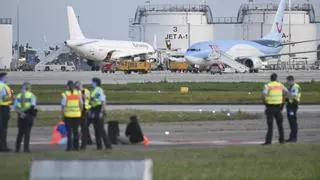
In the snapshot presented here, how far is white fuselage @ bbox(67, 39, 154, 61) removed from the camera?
12362 centimetres

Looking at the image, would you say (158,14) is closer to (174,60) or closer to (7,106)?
(174,60)

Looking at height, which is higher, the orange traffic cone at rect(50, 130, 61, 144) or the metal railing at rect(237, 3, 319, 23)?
the metal railing at rect(237, 3, 319, 23)

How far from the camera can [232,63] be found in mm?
104812

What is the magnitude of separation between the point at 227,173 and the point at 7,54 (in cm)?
14365

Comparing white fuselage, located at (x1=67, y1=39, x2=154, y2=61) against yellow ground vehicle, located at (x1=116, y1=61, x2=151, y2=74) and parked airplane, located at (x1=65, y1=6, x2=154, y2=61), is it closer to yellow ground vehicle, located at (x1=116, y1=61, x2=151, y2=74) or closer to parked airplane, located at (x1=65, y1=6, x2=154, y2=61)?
parked airplane, located at (x1=65, y1=6, x2=154, y2=61)

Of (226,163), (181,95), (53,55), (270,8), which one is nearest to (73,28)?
(53,55)

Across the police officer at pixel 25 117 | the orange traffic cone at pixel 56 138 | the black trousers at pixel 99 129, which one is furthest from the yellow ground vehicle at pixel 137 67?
the police officer at pixel 25 117

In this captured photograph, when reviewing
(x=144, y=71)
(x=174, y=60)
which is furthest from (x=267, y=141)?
(x=174, y=60)

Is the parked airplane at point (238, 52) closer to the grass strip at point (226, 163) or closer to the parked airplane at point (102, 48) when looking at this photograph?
the parked airplane at point (102, 48)

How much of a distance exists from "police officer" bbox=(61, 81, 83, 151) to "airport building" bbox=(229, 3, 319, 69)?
4925 inches

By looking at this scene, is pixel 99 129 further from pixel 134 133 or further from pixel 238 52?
pixel 238 52

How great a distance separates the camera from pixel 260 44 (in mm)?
114938

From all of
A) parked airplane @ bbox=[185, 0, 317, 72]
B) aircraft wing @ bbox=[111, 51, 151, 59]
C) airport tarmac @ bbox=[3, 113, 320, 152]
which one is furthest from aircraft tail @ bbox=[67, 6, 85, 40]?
airport tarmac @ bbox=[3, 113, 320, 152]

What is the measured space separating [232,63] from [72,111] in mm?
84652
